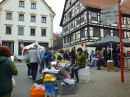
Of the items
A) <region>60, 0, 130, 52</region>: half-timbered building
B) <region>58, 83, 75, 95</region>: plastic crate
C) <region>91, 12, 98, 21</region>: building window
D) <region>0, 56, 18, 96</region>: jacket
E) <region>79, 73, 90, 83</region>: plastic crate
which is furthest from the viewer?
<region>91, 12, 98, 21</region>: building window

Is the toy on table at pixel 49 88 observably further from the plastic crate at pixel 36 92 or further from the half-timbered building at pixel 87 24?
the half-timbered building at pixel 87 24

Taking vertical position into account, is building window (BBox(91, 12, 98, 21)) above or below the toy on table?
above

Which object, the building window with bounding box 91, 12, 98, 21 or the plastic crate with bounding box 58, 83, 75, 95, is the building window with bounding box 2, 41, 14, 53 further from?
the plastic crate with bounding box 58, 83, 75, 95

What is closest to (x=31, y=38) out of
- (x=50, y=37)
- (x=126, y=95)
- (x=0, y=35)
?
(x=50, y=37)

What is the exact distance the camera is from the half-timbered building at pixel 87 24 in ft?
78.0

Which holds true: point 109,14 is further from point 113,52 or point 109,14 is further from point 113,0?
point 113,0

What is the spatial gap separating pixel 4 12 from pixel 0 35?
458 cm

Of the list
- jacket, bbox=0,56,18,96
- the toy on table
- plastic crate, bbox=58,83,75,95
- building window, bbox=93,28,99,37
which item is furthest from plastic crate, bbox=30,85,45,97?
building window, bbox=93,28,99,37

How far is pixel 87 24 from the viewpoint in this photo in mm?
23438

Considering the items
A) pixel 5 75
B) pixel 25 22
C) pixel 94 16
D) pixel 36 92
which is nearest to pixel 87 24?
pixel 94 16

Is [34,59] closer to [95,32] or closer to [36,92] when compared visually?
[36,92]

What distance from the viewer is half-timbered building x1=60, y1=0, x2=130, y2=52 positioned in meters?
23.8

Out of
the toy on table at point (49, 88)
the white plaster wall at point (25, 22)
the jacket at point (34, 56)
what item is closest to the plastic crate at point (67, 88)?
the toy on table at point (49, 88)

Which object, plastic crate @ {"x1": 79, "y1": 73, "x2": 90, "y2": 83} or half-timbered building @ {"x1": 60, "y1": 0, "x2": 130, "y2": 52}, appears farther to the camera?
half-timbered building @ {"x1": 60, "y1": 0, "x2": 130, "y2": 52}
